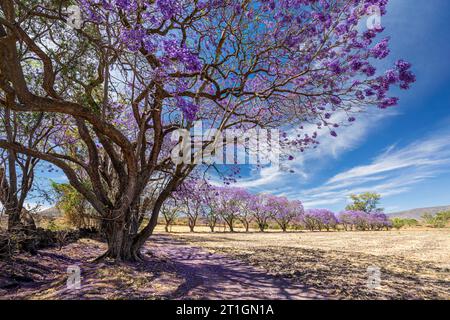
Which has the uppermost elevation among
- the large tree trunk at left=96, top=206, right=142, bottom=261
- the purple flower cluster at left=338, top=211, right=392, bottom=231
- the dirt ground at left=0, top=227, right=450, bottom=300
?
the large tree trunk at left=96, top=206, right=142, bottom=261

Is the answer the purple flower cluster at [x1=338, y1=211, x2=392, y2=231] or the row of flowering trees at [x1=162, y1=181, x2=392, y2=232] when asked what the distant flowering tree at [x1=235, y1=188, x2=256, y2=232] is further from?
the purple flower cluster at [x1=338, y1=211, x2=392, y2=231]

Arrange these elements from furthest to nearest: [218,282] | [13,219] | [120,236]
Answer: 1. [13,219]
2. [120,236]
3. [218,282]

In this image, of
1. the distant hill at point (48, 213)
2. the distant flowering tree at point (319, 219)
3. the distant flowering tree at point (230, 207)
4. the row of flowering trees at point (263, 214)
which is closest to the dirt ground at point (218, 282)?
the distant hill at point (48, 213)

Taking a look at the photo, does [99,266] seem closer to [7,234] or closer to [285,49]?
[7,234]

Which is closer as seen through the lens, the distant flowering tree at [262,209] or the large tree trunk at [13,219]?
the large tree trunk at [13,219]

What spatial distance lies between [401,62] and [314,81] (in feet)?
6.15

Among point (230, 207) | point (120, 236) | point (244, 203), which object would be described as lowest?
point (120, 236)

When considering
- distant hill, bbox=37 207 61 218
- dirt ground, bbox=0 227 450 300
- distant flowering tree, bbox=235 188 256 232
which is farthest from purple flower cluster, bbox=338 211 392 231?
dirt ground, bbox=0 227 450 300

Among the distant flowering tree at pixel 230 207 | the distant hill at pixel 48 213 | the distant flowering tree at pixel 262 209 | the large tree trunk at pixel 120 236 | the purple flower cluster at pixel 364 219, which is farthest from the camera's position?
the purple flower cluster at pixel 364 219

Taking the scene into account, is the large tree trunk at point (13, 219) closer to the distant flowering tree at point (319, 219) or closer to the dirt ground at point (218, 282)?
the dirt ground at point (218, 282)

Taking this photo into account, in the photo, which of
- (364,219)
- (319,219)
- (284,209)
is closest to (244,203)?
(284,209)

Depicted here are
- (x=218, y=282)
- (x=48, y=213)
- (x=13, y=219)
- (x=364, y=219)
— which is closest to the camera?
(x=218, y=282)

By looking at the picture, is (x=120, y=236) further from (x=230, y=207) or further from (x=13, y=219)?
(x=230, y=207)

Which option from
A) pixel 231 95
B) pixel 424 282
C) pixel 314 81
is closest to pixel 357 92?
pixel 314 81
